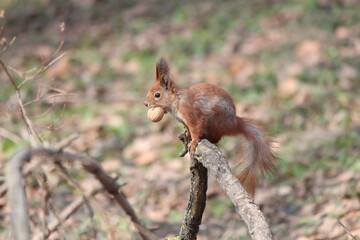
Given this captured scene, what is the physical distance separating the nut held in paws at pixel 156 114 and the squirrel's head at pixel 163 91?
135 mm

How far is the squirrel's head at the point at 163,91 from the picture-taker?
265cm

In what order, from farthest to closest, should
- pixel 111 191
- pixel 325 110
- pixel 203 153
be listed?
pixel 325 110 < pixel 111 191 < pixel 203 153

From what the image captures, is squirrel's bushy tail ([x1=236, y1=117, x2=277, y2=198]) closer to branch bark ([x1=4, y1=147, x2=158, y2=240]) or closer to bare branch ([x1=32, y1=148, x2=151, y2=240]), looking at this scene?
bare branch ([x1=32, y1=148, x2=151, y2=240])

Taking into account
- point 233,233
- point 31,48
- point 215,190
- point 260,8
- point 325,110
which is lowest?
point 233,233

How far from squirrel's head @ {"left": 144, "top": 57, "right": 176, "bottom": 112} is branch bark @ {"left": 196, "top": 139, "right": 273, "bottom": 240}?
610 mm

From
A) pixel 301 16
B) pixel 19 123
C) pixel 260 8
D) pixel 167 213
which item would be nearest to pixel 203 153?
pixel 167 213

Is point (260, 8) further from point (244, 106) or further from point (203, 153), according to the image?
point (203, 153)

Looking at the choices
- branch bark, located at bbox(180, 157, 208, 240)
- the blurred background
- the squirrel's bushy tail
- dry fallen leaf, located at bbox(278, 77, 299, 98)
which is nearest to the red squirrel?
the squirrel's bushy tail

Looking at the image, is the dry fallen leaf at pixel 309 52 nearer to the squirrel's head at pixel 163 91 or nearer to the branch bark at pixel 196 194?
the squirrel's head at pixel 163 91

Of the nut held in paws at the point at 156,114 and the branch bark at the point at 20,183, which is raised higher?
the nut held in paws at the point at 156,114

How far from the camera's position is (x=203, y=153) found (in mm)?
1981

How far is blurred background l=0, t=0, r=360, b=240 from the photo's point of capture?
3.47m

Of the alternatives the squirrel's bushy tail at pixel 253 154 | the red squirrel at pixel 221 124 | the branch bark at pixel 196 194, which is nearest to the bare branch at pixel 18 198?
the branch bark at pixel 196 194

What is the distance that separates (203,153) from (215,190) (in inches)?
79.9
